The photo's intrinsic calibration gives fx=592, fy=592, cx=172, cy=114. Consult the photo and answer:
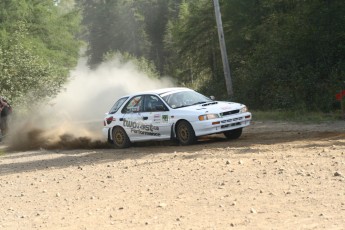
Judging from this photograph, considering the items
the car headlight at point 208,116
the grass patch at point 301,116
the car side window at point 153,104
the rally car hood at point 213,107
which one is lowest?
the grass patch at point 301,116

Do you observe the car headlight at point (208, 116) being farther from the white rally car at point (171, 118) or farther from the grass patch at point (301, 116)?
the grass patch at point (301, 116)

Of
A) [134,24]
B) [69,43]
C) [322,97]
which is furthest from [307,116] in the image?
[134,24]

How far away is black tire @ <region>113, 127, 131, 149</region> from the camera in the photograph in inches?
659

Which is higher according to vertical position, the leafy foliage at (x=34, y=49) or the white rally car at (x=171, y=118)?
the leafy foliage at (x=34, y=49)

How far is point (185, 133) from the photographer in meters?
15.1

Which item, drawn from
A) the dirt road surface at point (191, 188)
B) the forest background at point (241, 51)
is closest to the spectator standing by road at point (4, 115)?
the dirt road surface at point (191, 188)

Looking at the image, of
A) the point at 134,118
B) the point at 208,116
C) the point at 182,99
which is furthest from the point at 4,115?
the point at 208,116

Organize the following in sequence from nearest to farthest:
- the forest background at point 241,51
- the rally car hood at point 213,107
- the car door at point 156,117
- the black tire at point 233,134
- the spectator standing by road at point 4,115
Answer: the rally car hood at point 213,107 < the car door at point 156,117 < the black tire at point 233,134 < the spectator standing by road at point 4,115 < the forest background at point 241,51

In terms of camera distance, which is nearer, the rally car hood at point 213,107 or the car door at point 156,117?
the rally car hood at point 213,107

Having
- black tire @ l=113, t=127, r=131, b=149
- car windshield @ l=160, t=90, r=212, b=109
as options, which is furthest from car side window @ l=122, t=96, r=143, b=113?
car windshield @ l=160, t=90, r=212, b=109

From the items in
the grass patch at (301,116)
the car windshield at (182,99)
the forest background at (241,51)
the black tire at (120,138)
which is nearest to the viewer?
the car windshield at (182,99)

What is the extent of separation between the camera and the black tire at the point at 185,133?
48.9 feet

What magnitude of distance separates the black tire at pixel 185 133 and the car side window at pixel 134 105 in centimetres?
162

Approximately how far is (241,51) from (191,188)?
3289 centimetres
